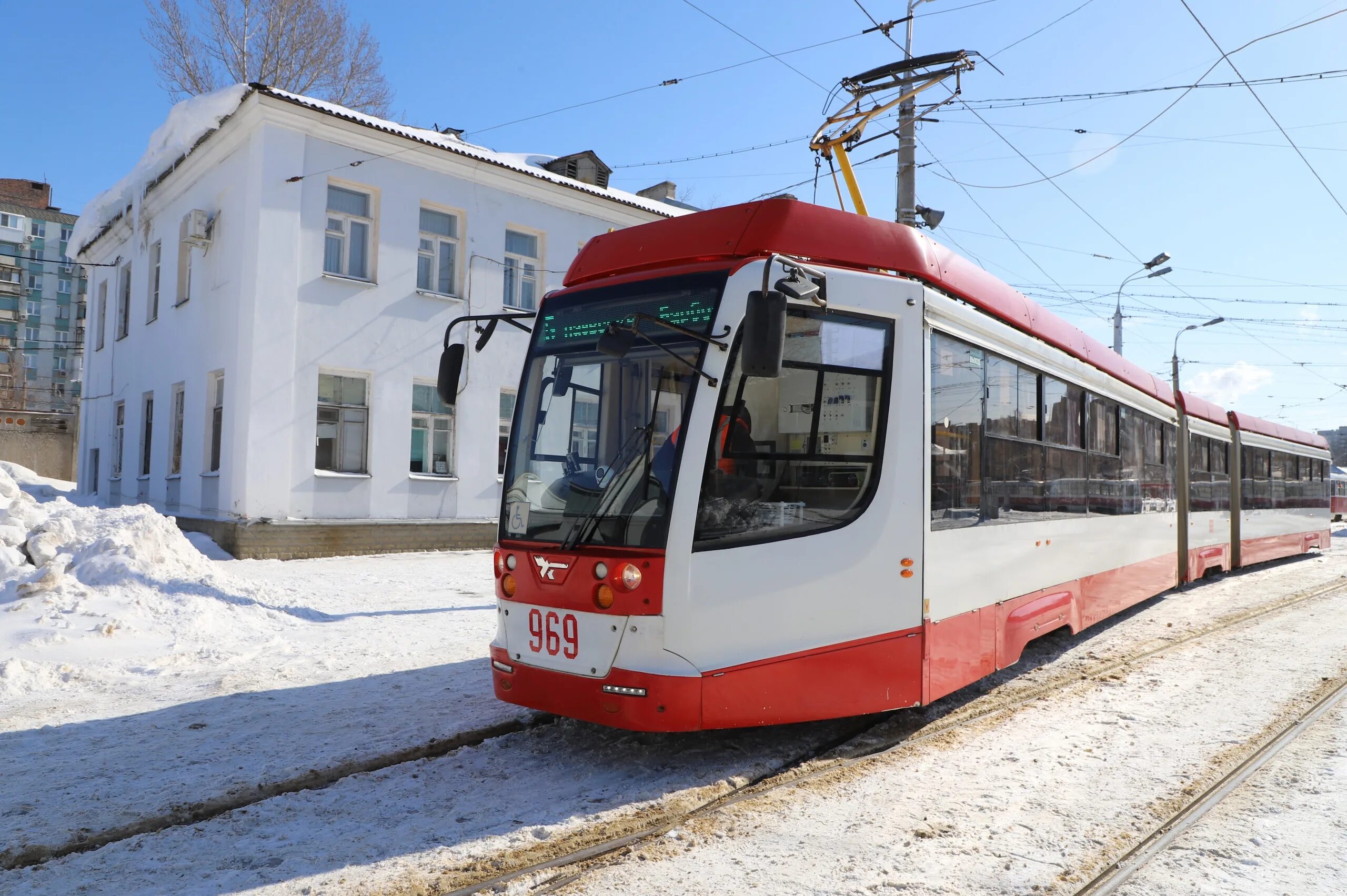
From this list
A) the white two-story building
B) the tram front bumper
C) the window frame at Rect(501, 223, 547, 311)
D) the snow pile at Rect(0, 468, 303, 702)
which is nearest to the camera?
the tram front bumper

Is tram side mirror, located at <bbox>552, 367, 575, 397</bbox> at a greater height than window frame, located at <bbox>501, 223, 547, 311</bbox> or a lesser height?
lesser

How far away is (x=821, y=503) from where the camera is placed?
197 inches

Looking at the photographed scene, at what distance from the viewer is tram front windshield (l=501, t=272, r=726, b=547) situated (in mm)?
4723

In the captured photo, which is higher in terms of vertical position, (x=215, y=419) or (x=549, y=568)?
(x=215, y=419)

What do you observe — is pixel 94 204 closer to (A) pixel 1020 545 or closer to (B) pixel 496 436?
(B) pixel 496 436

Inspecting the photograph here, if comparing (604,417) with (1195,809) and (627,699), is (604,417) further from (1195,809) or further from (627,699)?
(1195,809)

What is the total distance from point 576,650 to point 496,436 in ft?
45.6

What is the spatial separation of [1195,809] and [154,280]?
2215 cm

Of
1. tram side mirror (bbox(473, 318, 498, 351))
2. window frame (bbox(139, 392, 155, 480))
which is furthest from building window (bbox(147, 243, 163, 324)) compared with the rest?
tram side mirror (bbox(473, 318, 498, 351))

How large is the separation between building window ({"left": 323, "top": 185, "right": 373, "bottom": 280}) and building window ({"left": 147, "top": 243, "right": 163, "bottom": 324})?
627cm

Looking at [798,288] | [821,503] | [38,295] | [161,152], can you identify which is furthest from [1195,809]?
[38,295]

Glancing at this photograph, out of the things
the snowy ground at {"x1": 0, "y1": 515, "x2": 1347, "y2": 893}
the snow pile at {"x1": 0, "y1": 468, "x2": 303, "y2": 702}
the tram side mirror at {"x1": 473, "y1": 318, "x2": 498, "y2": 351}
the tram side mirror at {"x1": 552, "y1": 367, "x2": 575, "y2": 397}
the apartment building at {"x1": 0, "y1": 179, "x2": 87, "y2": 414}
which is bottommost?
the snowy ground at {"x1": 0, "y1": 515, "x2": 1347, "y2": 893}

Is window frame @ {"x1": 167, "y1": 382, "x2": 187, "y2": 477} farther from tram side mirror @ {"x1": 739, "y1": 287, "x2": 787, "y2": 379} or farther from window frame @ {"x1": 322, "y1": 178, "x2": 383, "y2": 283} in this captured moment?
tram side mirror @ {"x1": 739, "y1": 287, "x2": 787, "y2": 379}

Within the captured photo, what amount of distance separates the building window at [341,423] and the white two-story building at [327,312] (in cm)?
3
